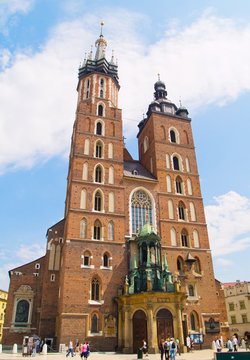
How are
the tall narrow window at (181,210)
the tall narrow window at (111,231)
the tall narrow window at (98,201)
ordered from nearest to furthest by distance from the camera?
the tall narrow window at (111,231), the tall narrow window at (98,201), the tall narrow window at (181,210)

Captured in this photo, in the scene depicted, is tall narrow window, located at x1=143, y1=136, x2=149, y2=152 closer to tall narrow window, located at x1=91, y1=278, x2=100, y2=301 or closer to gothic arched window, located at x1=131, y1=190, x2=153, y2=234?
gothic arched window, located at x1=131, y1=190, x2=153, y2=234

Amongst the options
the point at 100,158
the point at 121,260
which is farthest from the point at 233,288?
the point at 100,158

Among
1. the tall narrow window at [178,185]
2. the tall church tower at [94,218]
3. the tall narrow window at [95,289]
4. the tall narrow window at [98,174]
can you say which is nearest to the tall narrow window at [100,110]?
the tall church tower at [94,218]

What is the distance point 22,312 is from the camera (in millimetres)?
30828

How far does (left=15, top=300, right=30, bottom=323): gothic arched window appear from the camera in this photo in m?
30.4

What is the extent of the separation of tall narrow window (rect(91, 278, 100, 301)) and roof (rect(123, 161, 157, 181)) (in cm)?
1184

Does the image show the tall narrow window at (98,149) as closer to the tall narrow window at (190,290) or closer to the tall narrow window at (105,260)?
the tall narrow window at (105,260)

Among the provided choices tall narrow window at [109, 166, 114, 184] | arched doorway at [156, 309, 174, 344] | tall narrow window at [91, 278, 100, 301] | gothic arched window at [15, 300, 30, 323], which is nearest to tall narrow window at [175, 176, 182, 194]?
tall narrow window at [109, 166, 114, 184]

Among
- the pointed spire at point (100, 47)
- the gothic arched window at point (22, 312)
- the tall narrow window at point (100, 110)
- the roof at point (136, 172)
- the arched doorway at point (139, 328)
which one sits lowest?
the arched doorway at point (139, 328)

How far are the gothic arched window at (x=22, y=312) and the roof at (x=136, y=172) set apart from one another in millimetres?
17101

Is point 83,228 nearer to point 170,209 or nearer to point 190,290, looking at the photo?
point 170,209

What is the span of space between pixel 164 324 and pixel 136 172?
16749mm

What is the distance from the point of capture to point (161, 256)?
97.9 ft

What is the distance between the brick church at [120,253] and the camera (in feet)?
82.0
